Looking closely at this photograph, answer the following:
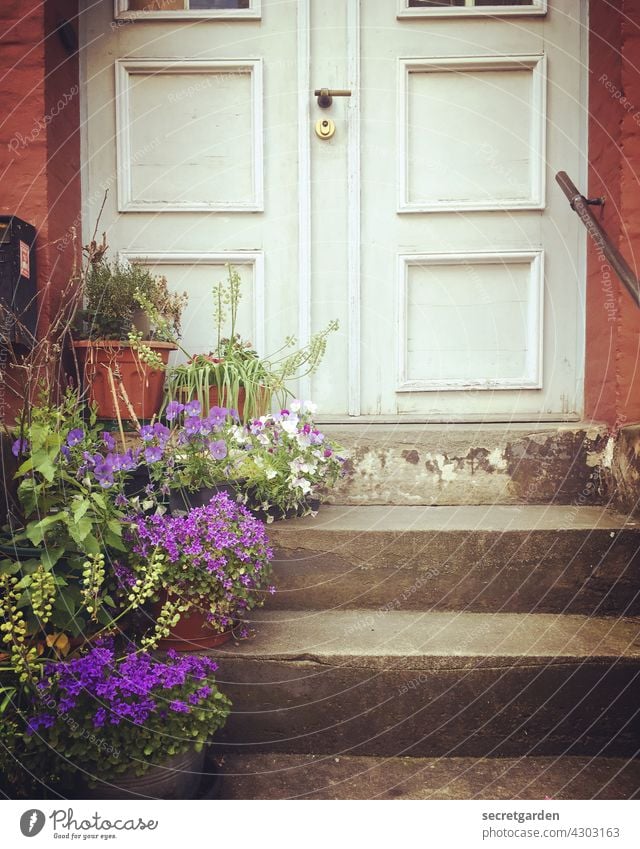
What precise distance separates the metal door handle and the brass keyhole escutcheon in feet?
0.21

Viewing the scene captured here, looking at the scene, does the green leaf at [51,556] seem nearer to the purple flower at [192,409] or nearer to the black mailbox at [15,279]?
the purple flower at [192,409]

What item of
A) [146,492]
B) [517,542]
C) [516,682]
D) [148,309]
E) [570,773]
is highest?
[148,309]

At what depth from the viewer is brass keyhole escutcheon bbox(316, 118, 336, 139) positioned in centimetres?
285

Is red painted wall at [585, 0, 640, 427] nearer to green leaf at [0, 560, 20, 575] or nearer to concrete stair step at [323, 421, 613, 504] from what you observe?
concrete stair step at [323, 421, 613, 504]

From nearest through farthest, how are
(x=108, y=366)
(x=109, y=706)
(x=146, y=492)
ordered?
(x=109, y=706)
(x=146, y=492)
(x=108, y=366)

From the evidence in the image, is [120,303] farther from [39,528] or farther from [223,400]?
[39,528]

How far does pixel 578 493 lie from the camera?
255 cm

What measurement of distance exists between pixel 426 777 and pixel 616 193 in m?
2.12

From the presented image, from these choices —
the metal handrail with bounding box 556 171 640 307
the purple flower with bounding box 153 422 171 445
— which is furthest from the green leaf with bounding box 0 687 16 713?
the metal handrail with bounding box 556 171 640 307

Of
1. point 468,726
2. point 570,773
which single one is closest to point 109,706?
point 468,726

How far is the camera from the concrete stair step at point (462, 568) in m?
2.13

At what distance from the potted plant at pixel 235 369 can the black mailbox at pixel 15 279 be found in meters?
0.57

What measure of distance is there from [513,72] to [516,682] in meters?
2.47

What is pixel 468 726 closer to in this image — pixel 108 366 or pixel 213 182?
pixel 108 366
